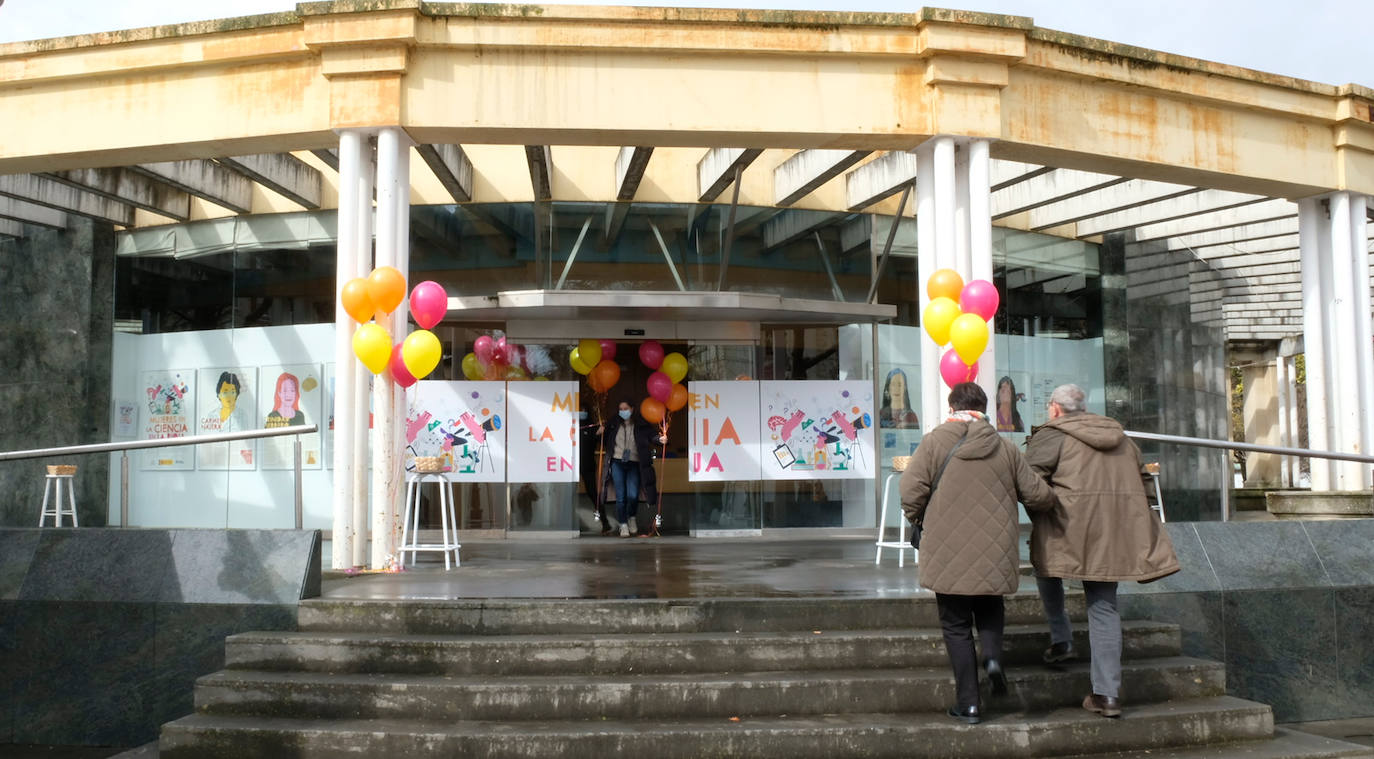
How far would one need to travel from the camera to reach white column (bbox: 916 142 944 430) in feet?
30.8

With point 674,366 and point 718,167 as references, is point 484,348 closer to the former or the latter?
point 674,366

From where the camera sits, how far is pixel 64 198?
43.0 ft

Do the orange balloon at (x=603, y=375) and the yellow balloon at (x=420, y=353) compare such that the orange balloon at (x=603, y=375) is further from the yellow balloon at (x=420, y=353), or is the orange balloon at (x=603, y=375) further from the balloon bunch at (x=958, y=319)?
the balloon bunch at (x=958, y=319)

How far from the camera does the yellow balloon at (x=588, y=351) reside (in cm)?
1260

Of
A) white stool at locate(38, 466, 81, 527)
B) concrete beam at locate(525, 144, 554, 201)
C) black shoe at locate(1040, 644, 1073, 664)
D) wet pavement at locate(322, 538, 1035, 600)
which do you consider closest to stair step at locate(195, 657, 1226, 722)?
black shoe at locate(1040, 644, 1073, 664)

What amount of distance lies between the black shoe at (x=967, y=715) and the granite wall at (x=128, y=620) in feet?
12.7

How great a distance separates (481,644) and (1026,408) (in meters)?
10.3

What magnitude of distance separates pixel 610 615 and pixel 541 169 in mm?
6533

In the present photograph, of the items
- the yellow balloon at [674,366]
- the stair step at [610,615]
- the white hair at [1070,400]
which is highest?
the yellow balloon at [674,366]

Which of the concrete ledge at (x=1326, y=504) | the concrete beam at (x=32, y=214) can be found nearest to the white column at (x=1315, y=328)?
the concrete ledge at (x=1326, y=504)

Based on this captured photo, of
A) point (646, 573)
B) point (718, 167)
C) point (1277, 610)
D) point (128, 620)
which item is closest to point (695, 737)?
point (646, 573)

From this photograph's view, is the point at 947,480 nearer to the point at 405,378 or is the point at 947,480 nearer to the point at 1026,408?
the point at 405,378

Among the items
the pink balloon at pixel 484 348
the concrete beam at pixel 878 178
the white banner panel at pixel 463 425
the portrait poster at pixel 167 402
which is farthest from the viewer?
the portrait poster at pixel 167 402

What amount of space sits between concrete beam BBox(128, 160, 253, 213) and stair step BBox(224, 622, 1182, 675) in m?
7.12
